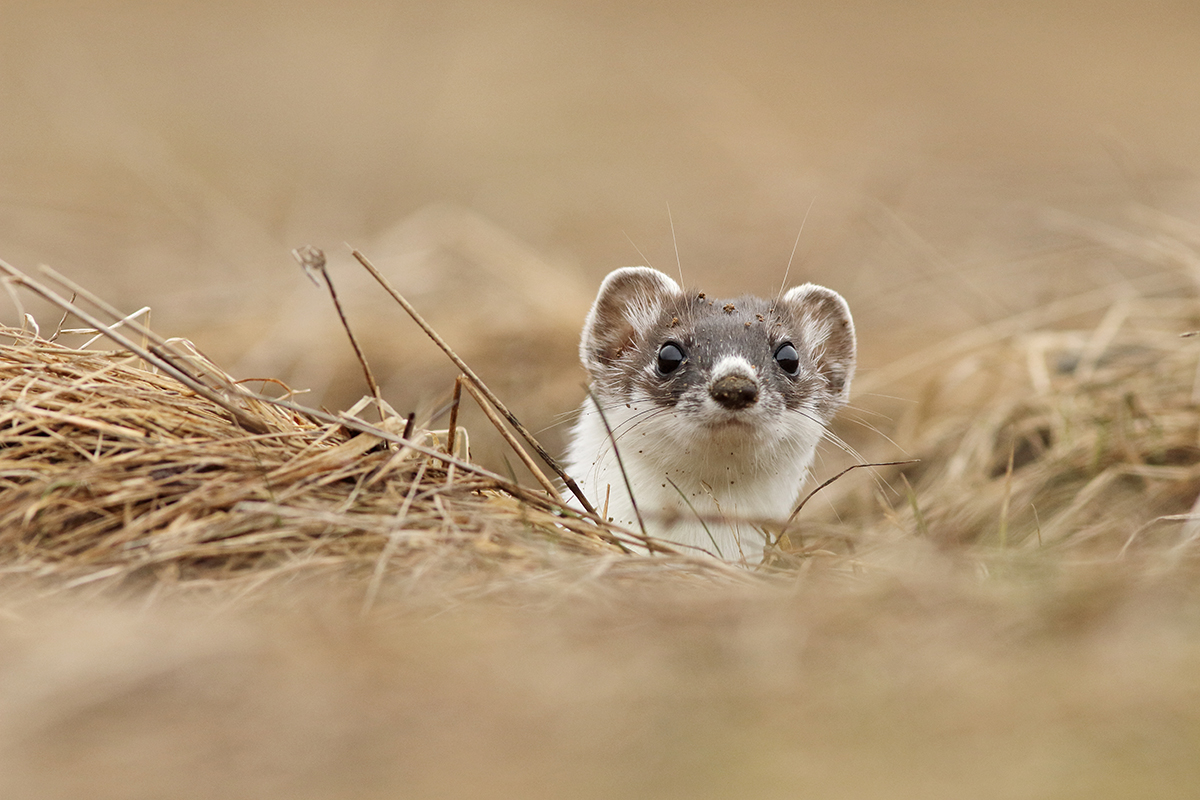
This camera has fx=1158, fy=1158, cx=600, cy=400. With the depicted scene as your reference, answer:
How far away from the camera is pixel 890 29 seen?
22.9 m

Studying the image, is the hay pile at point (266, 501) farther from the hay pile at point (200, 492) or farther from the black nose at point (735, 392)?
the black nose at point (735, 392)

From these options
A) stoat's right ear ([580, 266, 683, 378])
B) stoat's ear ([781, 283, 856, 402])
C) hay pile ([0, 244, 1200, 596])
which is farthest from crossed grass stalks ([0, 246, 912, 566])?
→ stoat's ear ([781, 283, 856, 402])

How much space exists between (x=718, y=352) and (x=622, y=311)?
0.70 m

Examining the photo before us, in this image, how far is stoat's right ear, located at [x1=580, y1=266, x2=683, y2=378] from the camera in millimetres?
4930

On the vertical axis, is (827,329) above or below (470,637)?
above

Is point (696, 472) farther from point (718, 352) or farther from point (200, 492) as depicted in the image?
point (200, 492)

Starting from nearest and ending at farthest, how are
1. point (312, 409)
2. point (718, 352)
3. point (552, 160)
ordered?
1. point (312, 409)
2. point (718, 352)
3. point (552, 160)

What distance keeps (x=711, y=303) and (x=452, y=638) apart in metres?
2.60

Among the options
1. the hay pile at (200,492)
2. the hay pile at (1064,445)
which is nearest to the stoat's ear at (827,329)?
the hay pile at (1064,445)

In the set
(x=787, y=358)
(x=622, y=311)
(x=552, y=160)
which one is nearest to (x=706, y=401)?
(x=787, y=358)

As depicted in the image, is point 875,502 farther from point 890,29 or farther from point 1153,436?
point 890,29

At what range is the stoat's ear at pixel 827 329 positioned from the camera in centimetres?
507

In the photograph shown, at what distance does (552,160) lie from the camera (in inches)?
589

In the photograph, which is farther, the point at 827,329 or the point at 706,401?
the point at 827,329
